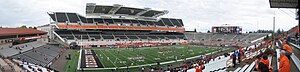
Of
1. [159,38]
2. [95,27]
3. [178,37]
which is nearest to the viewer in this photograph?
[95,27]

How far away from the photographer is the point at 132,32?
7375cm

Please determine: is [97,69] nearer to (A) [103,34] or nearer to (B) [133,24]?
(A) [103,34]

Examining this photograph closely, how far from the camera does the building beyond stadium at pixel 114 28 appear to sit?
58.8 m

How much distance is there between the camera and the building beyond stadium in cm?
5881

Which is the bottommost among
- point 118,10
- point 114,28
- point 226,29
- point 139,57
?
point 139,57

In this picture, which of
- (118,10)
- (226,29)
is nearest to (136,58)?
(118,10)

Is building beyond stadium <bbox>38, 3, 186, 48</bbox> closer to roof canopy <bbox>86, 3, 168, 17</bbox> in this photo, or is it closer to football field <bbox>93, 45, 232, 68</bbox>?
roof canopy <bbox>86, 3, 168, 17</bbox>

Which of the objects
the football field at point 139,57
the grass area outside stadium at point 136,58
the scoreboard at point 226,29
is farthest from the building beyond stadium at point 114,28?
the grass area outside stadium at point 136,58

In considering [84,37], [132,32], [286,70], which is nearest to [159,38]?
[132,32]

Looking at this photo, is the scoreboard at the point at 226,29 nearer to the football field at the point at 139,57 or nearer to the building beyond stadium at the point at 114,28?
the building beyond stadium at the point at 114,28

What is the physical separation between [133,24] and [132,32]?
7.71ft

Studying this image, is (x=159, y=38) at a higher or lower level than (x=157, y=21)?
lower

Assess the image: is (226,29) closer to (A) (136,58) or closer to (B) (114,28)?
(B) (114,28)

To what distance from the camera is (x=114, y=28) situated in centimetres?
6850
